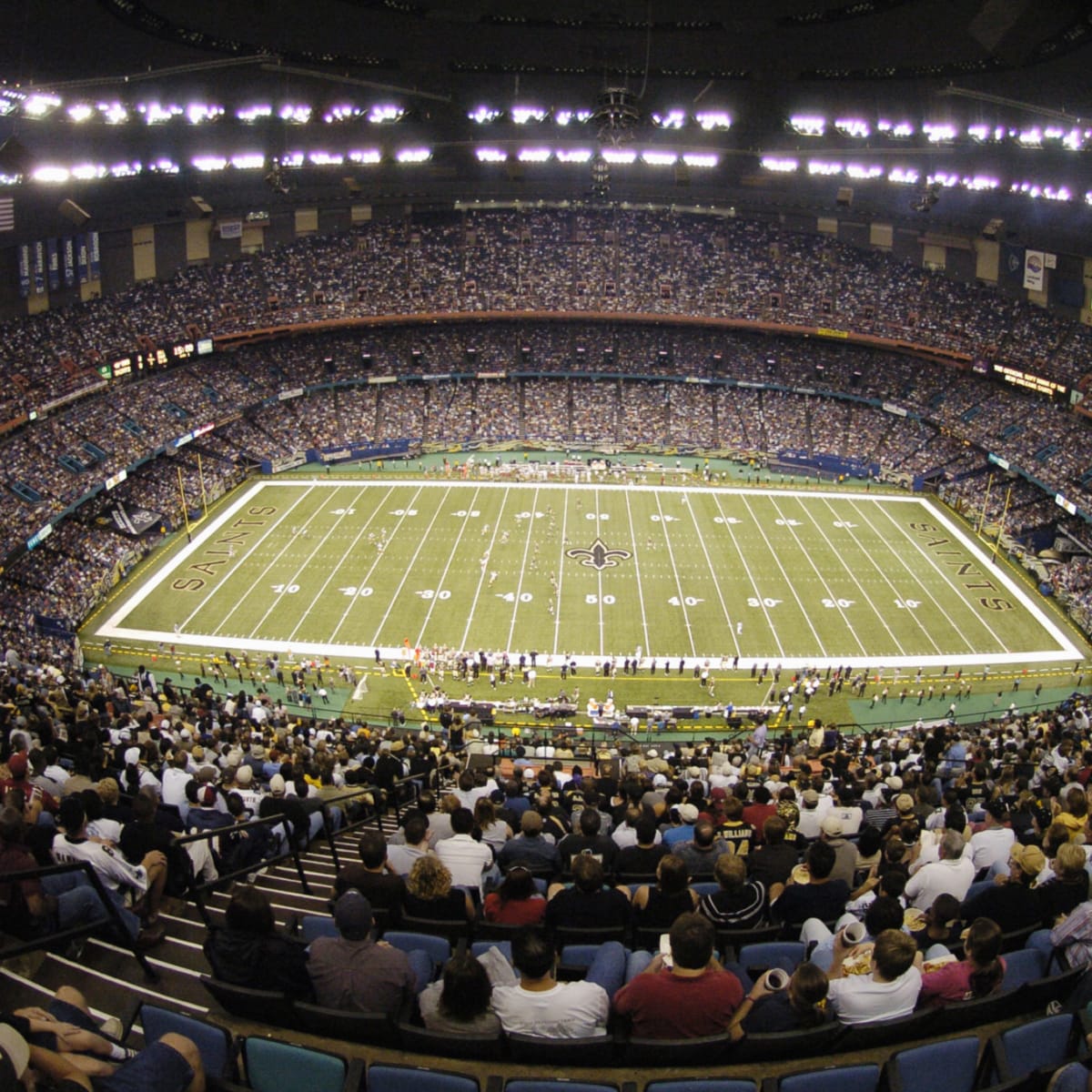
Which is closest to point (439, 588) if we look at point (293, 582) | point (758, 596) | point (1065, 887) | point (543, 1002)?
point (293, 582)

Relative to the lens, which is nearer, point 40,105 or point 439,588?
point 40,105

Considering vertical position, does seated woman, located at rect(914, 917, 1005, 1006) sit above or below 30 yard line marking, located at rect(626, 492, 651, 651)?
above

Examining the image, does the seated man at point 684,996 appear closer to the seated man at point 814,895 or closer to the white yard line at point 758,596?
the seated man at point 814,895

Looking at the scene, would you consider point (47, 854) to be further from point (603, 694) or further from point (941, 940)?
point (603, 694)

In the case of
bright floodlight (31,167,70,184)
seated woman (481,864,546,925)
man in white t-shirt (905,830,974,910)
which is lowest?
man in white t-shirt (905,830,974,910)

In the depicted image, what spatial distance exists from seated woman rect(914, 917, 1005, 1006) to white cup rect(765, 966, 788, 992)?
3.98ft

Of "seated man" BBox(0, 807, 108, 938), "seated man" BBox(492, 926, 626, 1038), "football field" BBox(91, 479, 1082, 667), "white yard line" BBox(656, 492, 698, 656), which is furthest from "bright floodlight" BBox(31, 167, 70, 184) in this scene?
"seated man" BBox(492, 926, 626, 1038)

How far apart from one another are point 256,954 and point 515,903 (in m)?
2.33

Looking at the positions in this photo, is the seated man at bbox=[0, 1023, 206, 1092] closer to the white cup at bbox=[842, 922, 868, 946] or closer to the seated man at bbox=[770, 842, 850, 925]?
the white cup at bbox=[842, 922, 868, 946]

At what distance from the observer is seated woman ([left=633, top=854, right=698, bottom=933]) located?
7.89 meters

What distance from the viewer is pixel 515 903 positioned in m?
8.05

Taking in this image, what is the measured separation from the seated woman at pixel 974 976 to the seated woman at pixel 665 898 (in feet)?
6.52

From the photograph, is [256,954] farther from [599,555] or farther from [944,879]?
[599,555]

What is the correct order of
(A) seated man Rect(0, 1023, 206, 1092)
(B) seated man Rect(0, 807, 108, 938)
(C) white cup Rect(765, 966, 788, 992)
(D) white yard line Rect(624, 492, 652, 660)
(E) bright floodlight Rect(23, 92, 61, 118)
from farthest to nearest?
(E) bright floodlight Rect(23, 92, 61, 118)
(D) white yard line Rect(624, 492, 652, 660)
(B) seated man Rect(0, 807, 108, 938)
(C) white cup Rect(765, 966, 788, 992)
(A) seated man Rect(0, 1023, 206, 1092)
